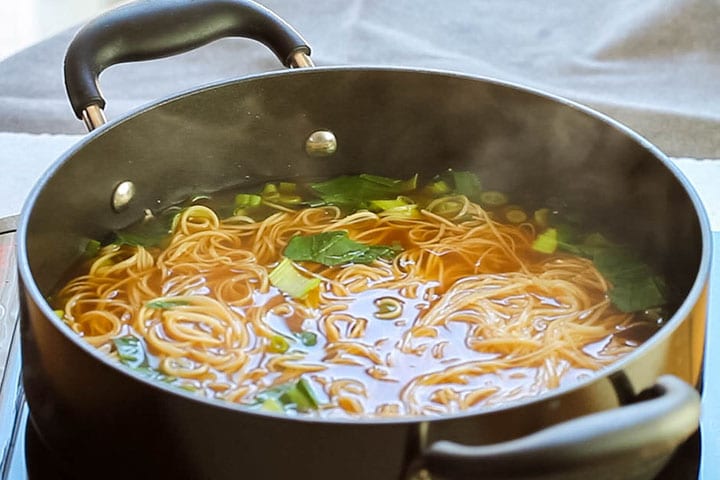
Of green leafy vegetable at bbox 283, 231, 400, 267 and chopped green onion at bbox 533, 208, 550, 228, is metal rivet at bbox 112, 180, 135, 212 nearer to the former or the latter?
green leafy vegetable at bbox 283, 231, 400, 267

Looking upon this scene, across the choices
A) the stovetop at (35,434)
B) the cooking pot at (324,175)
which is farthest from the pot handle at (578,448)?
the stovetop at (35,434)

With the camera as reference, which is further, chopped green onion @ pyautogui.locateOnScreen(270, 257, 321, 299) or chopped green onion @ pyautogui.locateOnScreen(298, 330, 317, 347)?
chopped green onion @ pyautogui.locateOnScreen(270, 257, 321, 299)

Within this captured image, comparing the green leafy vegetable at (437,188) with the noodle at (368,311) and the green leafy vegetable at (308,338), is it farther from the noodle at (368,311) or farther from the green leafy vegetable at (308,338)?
the green leafy vegetable at (308,338)

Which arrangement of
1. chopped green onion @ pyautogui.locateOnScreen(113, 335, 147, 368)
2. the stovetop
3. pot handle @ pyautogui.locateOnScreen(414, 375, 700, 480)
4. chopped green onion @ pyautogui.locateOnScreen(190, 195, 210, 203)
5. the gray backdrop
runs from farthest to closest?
the gray backdrop < chopped green onion @ pyautogui.locateOnScreen(190, 195, 210, 203) < chopped green onion @ pyautogui.locateOnScreen(113, 335, 147, 368) < the stovetop < pot handle @ pyautogui.locateOnScreen(414, 375, 700, 480)

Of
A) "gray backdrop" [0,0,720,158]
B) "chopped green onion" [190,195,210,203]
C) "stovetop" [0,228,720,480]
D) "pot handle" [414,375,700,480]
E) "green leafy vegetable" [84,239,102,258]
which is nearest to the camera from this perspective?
"pot handle" [414,375,700,480]

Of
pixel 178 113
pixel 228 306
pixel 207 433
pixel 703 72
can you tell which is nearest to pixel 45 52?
pixel 178 113

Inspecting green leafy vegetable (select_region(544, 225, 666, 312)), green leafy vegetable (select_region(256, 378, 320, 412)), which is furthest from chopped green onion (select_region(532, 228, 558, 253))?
green leafy vegetable (select_region(256, 378, 320, 412))

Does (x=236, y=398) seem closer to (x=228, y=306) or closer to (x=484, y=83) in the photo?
(x=228, y=306)

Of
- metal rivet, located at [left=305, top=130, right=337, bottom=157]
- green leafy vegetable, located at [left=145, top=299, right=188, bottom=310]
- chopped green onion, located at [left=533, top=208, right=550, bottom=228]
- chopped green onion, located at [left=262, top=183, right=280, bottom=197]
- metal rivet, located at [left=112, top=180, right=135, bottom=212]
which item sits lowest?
green leafy vegetable, located at [left=145, top=299, right=188, bottom=310]

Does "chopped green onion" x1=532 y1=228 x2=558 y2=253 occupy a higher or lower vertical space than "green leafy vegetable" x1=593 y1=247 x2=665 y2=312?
higher
